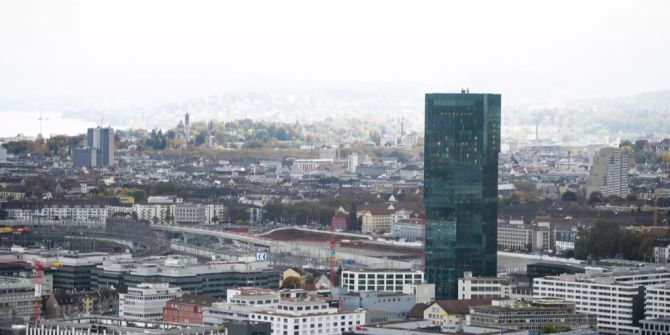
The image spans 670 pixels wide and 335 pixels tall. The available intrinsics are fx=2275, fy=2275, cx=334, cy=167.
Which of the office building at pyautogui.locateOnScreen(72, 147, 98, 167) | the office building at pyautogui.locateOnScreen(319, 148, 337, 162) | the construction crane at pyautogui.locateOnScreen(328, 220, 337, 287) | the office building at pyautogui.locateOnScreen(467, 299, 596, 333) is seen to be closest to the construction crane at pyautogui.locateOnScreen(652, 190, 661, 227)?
the construction crane at pyautogui.locateOnScreen(328, 220, 337, 287)

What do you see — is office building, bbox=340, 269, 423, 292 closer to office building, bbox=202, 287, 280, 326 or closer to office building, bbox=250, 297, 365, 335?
office building, bbox=202, 287, 280, 326

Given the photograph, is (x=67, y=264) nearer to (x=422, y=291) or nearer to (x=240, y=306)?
(x=422, y=291)

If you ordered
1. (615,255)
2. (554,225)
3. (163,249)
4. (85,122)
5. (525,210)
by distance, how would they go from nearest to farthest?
(615,255)
(163,249)
(554,225)
(525,210)
(85,122)

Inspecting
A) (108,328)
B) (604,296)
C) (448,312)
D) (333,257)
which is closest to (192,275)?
(448,312)

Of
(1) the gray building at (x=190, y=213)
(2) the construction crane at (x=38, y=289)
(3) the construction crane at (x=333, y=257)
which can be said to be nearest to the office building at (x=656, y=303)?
(3) the construction crane at (x=333, y=257)

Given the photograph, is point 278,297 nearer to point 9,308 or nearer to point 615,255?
point 9,308

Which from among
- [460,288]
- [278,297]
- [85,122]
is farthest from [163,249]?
[85,122]
